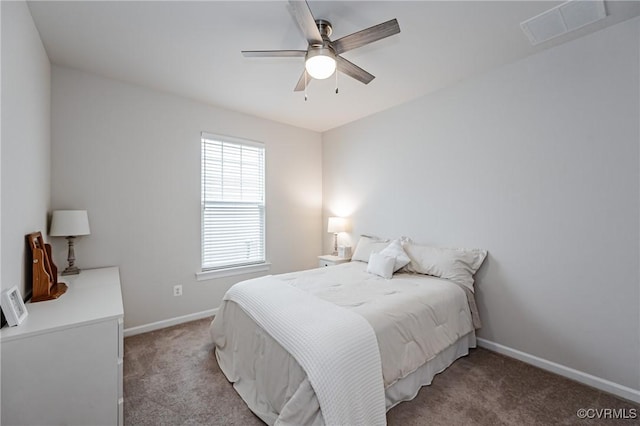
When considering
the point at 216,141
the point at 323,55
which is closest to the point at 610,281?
the point at 323,55

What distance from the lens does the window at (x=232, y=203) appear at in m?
3.47

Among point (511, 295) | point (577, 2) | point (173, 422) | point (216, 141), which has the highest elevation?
point (577, 2)

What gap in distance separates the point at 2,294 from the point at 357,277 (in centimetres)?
241

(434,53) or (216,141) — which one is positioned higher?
(434,53)

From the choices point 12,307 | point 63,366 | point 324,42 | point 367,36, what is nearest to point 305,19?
point 324,42

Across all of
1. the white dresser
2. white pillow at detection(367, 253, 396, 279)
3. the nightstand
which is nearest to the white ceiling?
white pillow at detection(367, 253, 396, 279)

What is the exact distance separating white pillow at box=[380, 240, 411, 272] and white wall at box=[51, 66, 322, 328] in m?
2.01

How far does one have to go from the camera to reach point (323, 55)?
5.90 ft

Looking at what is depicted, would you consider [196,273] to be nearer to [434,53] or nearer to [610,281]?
[434,53]

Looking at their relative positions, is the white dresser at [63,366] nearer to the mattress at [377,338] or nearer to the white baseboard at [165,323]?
the mattress at [377,338]

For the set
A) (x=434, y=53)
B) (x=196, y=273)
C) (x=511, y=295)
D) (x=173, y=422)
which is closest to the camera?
(x=173, y=422)

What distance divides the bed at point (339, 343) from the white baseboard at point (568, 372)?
27 cm

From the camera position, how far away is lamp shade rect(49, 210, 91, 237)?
2.33 m

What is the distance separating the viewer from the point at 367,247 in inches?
137
